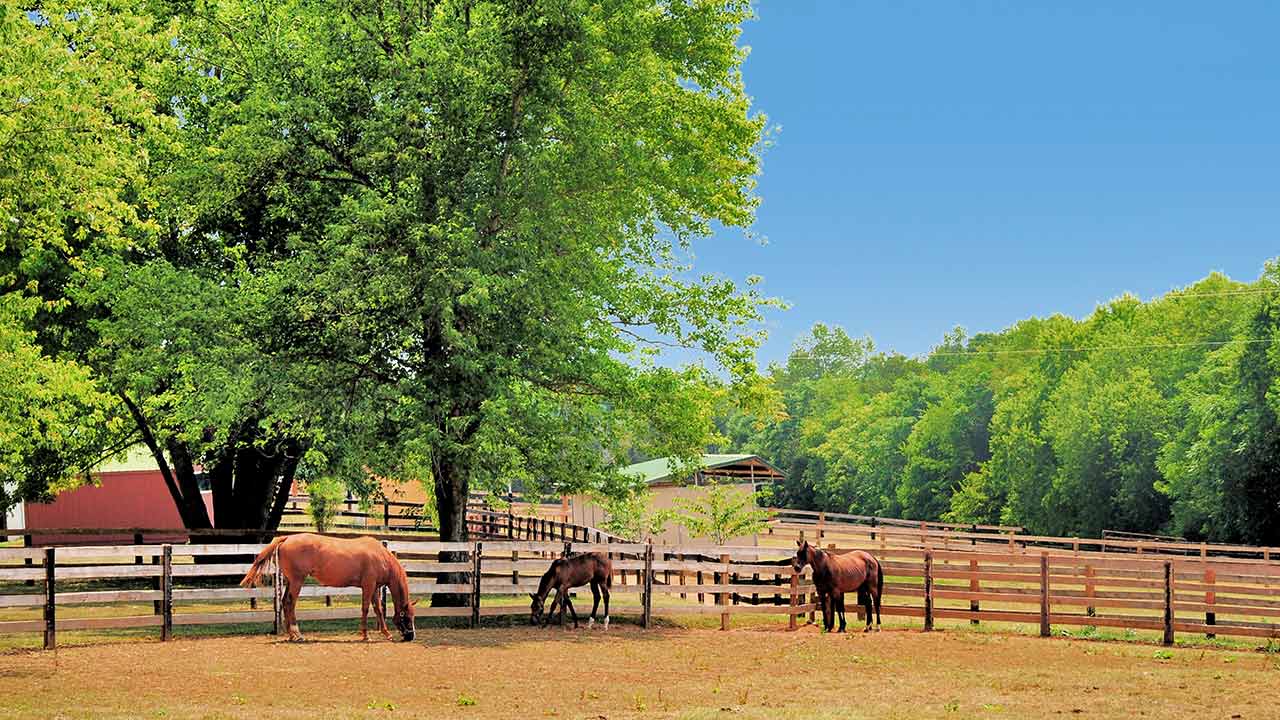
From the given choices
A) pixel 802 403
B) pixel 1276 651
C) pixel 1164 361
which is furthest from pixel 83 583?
pixel 802 403

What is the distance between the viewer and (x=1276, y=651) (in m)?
19.3

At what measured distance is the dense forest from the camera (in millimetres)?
56281

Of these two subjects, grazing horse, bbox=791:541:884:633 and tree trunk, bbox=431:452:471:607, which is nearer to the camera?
grazing horse, bbox=791:541:884:633

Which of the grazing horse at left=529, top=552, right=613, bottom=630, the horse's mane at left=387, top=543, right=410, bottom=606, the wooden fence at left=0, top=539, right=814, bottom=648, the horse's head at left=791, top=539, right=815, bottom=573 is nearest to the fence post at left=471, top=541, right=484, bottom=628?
the wooden fence at left=0, top=539, right=814, bottom=648

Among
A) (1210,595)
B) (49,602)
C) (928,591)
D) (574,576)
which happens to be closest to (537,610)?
(574,576)

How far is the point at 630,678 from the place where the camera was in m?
15.5

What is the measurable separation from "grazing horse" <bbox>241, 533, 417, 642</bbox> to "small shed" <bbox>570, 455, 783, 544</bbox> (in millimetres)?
15751

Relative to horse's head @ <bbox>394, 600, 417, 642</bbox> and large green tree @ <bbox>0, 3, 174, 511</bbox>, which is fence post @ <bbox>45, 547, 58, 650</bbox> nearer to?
large green tree @ <bbox>0, 3, 174, 511</bbox>

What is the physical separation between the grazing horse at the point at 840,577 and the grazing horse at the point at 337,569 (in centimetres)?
670

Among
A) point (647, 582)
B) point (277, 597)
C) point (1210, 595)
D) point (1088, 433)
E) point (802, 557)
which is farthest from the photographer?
point (1088, 433)

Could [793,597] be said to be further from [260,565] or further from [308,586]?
[260,565]

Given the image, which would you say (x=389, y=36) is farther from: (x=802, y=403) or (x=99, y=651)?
(x=802, y=403)

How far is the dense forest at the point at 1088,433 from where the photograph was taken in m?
56.3

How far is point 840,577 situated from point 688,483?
14954 millimetres
